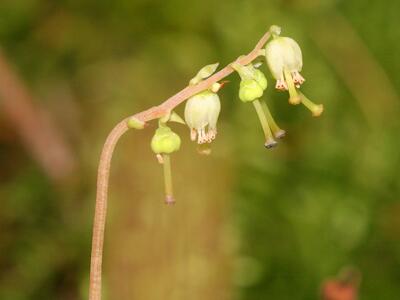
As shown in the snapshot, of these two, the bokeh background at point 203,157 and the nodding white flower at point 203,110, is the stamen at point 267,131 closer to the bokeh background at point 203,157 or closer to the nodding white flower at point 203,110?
the nodding white flower at point 203,110

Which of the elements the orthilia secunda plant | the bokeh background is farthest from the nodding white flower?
the bokeh background

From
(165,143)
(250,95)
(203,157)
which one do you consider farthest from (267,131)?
(203,157)

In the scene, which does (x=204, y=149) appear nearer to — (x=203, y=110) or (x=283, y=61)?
(x=203, y=110)

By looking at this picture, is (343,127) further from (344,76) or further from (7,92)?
(7,92)

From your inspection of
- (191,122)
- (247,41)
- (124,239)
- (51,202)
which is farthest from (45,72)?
(191,122)

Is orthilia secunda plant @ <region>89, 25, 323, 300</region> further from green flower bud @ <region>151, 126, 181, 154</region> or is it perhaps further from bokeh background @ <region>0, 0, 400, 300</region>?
bokeh background @ <region>0, 0, 400, 300</region>

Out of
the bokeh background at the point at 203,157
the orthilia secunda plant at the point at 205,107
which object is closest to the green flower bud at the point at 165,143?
the orthilia secunda plant at the point at 205,107

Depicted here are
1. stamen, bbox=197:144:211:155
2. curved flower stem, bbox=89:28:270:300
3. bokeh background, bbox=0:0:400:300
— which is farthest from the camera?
bokeh background, bbox=0:0:400:300
